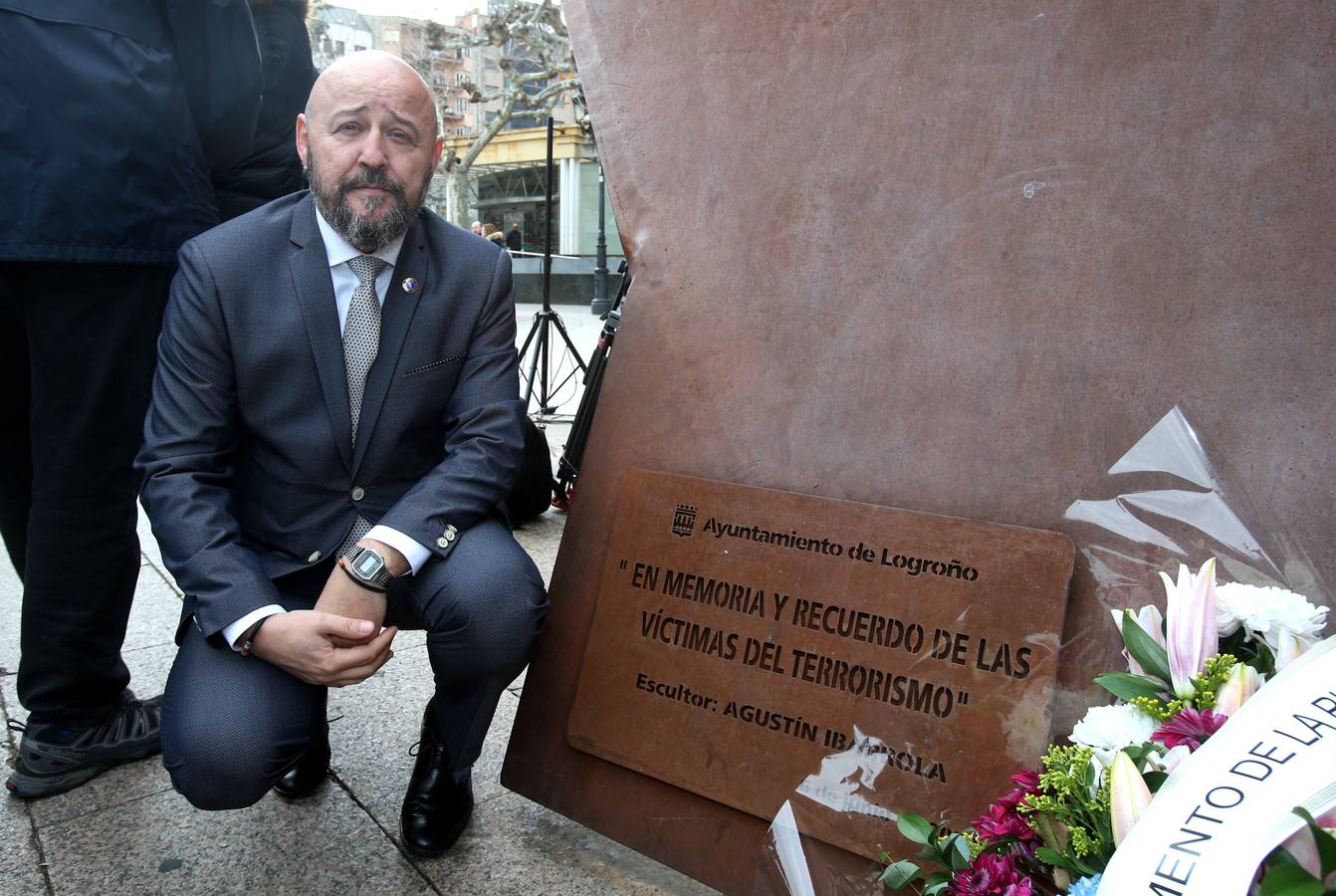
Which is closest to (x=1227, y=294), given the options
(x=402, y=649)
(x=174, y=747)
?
(x=174, y=747)

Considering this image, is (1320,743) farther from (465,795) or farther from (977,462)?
(465,795)

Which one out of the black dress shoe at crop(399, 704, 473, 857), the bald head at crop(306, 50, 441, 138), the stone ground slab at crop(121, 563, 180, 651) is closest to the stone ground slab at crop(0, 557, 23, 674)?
the stone ground slab at crop(121, 563, 180, 651)

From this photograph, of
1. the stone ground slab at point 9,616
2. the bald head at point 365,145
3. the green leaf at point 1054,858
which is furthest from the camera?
the stone ground slab at point 9,616

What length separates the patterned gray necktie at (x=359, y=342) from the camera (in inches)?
79.8

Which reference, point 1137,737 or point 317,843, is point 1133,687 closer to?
point 1137,737

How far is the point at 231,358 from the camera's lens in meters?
1.97

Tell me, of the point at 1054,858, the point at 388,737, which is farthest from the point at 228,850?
the point at 1054,858

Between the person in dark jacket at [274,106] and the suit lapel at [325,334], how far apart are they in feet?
2.22

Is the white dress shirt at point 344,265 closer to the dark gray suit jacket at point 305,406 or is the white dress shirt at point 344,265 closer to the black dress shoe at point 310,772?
the dark gray suit jacket at point 305,406

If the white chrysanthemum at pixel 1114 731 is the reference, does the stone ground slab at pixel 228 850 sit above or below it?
below

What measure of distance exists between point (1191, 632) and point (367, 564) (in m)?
1.33

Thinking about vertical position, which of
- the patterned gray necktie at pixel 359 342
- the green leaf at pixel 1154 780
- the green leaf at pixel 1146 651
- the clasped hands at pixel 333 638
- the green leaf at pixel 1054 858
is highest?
the patterned gray necktie at pixel 359 342

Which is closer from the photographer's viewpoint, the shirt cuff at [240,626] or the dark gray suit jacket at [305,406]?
the shirt cuff at [240,626]

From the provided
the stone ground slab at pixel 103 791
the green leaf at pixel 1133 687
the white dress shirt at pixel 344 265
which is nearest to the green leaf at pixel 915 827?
the green leaf at pixel 1133 687
